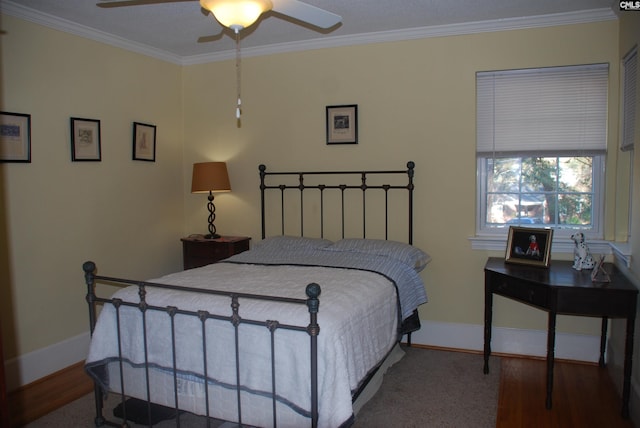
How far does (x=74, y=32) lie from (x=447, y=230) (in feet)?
9.89

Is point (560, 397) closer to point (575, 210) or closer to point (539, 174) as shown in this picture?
point (575, 210)

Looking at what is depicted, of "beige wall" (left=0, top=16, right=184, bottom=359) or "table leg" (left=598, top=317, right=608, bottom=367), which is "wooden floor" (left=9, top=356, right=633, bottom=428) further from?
"beige wall" (left=0, top=16, right=184, bottom=359)

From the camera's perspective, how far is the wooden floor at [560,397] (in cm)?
258

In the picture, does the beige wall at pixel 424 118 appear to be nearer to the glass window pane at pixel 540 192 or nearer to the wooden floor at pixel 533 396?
the glass window pane at pixel 540 192

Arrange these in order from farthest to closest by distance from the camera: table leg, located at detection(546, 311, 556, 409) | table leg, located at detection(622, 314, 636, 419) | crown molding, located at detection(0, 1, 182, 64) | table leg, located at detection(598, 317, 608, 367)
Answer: table leg, located at detection(598, 317, 608, 367), crown molding, located at detection(0, 1, 182, 64), table leg, located at detection(546, 311, 556, 409), table leg, located at detection(622, 314, 636, 419)

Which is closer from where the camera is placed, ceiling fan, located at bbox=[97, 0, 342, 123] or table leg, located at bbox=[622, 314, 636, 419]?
ceiling fan, located at bbox=[97, 0, 342, 123]

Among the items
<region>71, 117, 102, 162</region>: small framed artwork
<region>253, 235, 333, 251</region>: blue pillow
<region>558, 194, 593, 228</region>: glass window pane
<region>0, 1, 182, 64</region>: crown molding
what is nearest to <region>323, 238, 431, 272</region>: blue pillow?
<region>253, 235, 333, 251</region>: blue pillow

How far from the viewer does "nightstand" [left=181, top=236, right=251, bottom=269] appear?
402 centimetres

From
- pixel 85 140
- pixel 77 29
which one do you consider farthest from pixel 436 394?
pixel 77 29

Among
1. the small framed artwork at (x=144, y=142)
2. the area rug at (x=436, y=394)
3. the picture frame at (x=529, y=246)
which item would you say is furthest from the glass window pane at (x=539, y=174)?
the small framed artwork at (x=144, y=142)

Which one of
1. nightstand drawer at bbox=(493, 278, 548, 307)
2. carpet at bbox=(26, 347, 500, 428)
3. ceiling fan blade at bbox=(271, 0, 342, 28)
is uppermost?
ceiling fan blade at bbox=(271, 0, 342, 28)

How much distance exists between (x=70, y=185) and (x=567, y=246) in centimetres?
347

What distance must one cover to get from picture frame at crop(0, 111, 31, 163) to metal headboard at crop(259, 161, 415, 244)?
1.70m

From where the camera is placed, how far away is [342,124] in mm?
3859
